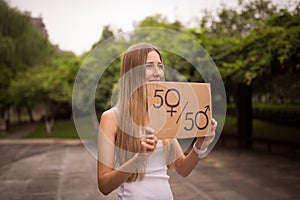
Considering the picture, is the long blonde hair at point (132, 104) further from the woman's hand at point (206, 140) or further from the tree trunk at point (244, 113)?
the tree trunk at point (244, 113)

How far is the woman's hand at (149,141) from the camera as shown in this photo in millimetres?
1286

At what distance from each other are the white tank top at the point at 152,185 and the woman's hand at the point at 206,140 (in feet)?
0.60

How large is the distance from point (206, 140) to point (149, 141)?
0.42m

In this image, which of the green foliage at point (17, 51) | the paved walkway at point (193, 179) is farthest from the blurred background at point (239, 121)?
the green foliage at point (17, 51)

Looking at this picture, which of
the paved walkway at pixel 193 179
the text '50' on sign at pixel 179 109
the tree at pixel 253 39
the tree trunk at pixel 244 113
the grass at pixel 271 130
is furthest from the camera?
the grass at pixel 271 130

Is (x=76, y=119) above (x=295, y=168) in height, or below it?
above

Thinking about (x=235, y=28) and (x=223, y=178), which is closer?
(x=223, y=178)

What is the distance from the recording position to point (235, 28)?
928 centimetres

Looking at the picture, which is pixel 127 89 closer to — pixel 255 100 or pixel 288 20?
pixel 288 20

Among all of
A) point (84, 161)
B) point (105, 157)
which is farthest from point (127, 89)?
point (84, 161)

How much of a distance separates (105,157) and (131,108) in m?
0.24

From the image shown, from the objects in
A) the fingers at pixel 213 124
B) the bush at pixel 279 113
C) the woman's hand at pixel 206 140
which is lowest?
the bush at pixel 279 113

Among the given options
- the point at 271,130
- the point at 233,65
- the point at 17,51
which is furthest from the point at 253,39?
the point at 17,51

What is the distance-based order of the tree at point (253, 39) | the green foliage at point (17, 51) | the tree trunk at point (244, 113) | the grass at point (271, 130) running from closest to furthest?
1. the tree at point (253, 39)
2. the tree trunk at point (244, 113)
3. the grass at point (271, 130)
4. the green foliage at point (17, 51)
